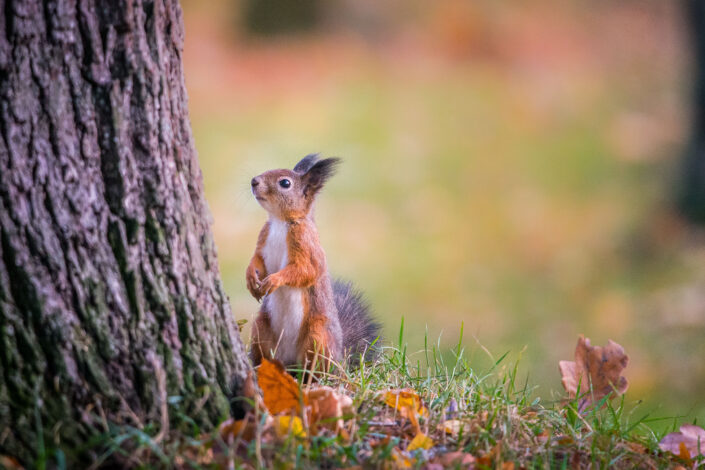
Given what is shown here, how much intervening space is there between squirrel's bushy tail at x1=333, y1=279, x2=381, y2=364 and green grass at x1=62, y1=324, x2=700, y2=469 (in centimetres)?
32

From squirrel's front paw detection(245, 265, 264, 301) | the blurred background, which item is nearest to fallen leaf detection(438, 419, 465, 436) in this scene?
squirrel's front paw detection(245, 265, 264, 301)

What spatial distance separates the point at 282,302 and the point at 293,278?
0.16m

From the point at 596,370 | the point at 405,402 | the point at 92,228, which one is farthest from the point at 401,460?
the point at 596,370

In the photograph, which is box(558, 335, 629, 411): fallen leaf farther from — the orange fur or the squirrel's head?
the squirrel's head

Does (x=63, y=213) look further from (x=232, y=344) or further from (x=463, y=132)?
(x=463, y=132)

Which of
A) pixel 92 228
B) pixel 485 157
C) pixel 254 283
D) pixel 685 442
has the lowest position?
pixel 685 442

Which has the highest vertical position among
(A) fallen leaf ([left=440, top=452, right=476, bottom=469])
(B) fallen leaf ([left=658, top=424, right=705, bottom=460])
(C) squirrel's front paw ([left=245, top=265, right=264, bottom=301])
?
(C) squirrel's front paw ([left=245, top=265, right=264, bottom=301])

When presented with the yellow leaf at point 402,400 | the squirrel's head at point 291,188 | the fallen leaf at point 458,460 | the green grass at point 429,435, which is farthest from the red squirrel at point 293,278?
the fallen leaf at point 458,460

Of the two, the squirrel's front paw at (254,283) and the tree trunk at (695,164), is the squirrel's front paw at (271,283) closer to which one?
the squirrel's front paw at (254,283)

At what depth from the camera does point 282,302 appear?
11.4ft

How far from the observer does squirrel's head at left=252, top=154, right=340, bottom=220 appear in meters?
3.47

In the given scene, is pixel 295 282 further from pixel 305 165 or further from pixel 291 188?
pixel 305 165

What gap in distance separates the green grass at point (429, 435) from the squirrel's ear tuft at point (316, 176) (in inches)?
28.9

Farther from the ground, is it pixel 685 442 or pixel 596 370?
pixel 596 370
